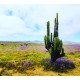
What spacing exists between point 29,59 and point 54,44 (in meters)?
0.71

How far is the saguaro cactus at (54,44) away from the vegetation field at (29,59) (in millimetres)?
122

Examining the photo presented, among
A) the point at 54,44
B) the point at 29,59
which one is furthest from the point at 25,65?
the point at 54,44

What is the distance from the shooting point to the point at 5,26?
20.9 feet

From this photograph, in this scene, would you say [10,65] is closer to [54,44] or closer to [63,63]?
[54,44]

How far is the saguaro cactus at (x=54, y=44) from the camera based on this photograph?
20.6ft

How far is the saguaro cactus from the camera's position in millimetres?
6281

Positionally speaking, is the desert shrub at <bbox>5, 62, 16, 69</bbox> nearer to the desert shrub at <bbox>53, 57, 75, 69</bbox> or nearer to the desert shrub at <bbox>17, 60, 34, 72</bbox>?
the desert shrub at <bbox>17, 60, 34, 72</bbox>

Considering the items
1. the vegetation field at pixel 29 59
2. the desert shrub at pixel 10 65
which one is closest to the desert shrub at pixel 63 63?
the vegetation field at pixel 29 59

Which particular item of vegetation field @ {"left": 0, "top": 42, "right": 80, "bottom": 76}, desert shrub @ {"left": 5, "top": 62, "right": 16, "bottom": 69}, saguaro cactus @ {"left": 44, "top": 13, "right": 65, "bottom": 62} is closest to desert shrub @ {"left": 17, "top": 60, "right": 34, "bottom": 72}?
vegetation field @ {"left": 0, "top": 42, "right": 80, "bottom": 76}

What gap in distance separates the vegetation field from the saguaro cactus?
122 millimetres

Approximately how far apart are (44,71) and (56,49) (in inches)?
23.7

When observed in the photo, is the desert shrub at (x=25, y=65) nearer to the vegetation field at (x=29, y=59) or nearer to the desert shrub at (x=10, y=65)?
the vegetation field at (x=29, y=59)

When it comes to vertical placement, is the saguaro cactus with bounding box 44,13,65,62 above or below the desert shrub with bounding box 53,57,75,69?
above
